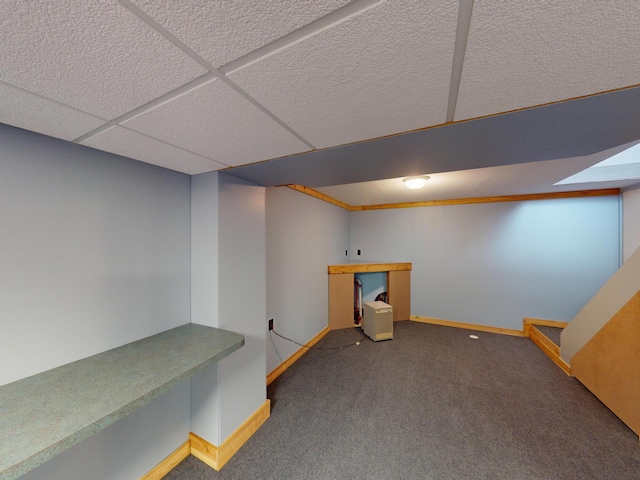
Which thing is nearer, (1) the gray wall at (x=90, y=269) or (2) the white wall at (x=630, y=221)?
(1) the gray wall at (x=90, y=269)

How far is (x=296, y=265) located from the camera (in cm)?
284

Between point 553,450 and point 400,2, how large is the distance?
2.73 metres

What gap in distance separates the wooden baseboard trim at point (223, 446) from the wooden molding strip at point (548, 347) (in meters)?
3.37

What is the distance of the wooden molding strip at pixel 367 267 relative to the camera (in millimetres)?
3721

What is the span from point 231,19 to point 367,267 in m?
3.66

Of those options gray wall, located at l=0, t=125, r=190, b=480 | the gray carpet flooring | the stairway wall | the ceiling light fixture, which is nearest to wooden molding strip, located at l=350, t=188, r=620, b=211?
the ceiling light fixture

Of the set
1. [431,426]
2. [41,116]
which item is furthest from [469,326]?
[41,116]

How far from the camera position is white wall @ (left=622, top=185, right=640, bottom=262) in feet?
9.20

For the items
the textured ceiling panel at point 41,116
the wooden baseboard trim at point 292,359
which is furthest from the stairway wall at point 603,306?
the textured ceiling panel at point 41,116

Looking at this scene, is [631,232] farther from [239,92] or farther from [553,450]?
[239,92]

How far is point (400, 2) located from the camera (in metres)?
0.48

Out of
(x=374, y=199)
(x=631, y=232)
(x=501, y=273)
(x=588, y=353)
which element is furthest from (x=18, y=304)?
(x=631, y=232)

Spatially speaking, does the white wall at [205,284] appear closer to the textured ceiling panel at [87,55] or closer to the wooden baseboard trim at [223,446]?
the wooden baseboard trim at [223,446]

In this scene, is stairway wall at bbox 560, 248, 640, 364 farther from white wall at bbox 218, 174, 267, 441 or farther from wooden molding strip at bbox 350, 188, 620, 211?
white wall at bbox 218, 174, 267, 441
